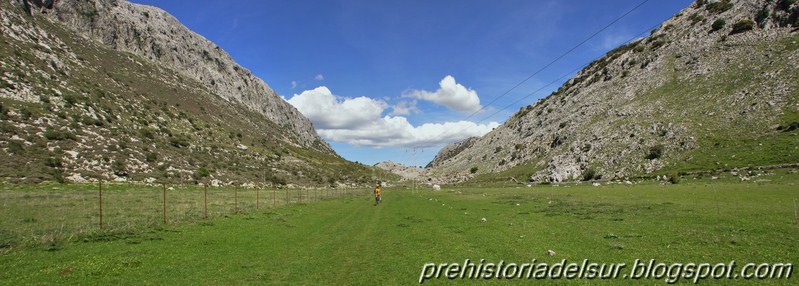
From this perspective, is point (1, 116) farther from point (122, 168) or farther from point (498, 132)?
point (498, 132)

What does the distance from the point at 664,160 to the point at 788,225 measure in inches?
2415

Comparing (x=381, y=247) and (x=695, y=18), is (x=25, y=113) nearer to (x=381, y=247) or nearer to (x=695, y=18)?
(x=381, y=247)

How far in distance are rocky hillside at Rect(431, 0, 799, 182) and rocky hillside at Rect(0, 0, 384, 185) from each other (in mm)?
73963

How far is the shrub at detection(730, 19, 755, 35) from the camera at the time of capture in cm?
8994

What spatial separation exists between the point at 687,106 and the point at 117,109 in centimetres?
11971

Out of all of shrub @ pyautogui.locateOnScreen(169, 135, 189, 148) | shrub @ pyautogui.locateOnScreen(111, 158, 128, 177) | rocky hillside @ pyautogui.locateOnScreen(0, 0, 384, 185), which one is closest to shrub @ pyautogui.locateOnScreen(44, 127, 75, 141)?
rocky hillside @ pyautogui.locateOnScreen(0, 0, 384, 185)

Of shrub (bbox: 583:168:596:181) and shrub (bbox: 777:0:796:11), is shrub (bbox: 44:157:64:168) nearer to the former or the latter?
shrub (bbox: 583:168:596:181)

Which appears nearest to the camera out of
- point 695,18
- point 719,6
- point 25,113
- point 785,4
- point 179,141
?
point 25,113

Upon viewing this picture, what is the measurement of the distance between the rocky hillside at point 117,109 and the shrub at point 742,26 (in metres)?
116

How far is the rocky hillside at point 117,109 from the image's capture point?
56.1 meters

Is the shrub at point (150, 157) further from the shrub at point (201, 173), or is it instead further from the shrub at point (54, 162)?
the shrub at point (54, 162)

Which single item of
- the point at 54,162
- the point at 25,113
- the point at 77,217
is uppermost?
the point at 25,113

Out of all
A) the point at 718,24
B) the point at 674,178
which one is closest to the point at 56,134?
the point at 674,178

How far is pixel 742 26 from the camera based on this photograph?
90750 mm
